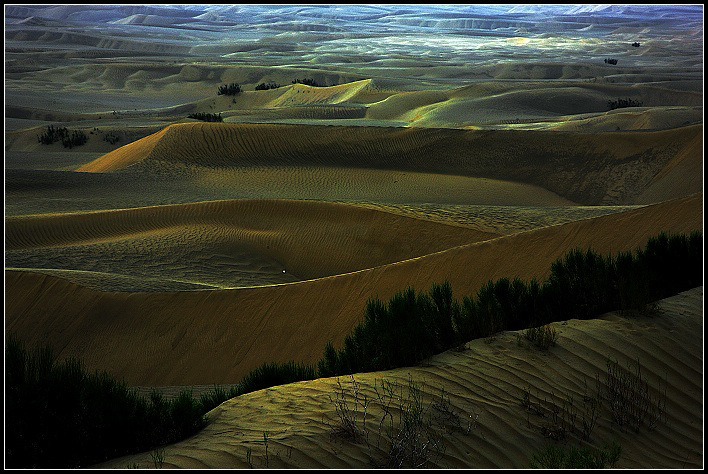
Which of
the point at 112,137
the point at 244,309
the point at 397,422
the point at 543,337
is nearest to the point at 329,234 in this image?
the point at 244,309

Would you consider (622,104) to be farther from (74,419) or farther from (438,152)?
(74,419)

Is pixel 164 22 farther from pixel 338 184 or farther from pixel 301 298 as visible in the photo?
pixel 301 298

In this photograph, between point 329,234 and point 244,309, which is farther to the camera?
point 329,234

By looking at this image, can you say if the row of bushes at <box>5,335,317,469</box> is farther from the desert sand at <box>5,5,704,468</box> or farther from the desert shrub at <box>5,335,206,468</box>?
the desert sand at <box>5,5,704,468</box>

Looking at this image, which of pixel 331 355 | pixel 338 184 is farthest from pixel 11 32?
pixel 331 355

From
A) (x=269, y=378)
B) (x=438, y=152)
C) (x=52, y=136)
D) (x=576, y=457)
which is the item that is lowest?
(x=52, y=136)

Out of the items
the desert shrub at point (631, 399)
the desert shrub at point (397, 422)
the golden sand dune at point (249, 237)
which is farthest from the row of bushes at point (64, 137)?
the desert shrub at point (631, 399)

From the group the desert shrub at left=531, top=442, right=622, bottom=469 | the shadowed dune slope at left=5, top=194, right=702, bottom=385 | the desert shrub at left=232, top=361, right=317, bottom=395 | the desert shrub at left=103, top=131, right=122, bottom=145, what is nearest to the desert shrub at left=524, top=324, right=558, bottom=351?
the desert shrub at left=531, top=442, right=622, bottom=469
